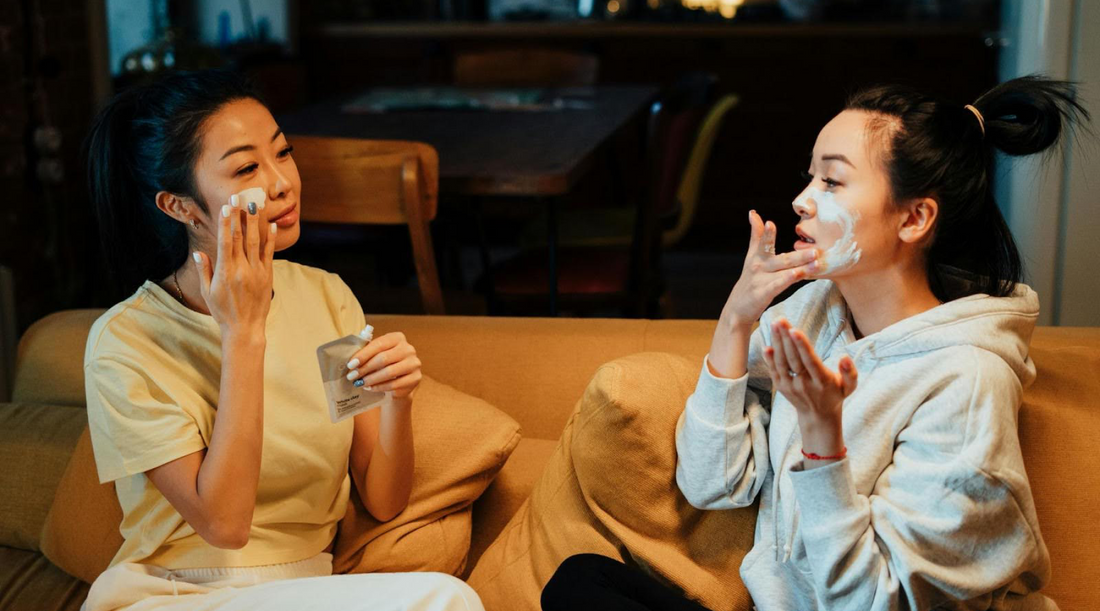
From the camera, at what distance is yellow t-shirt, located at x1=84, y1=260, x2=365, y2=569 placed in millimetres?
1515

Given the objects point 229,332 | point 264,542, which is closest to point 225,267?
point 229,332

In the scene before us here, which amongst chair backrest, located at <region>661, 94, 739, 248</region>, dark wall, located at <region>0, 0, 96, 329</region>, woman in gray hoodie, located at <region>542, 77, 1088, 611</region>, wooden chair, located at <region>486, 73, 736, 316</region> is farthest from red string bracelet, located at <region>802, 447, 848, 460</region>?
dark wall, located at <region>0, 0, 96, 329</region>

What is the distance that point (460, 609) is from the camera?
1.49 meters

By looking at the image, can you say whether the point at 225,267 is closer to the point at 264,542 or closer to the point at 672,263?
the point at 264,542

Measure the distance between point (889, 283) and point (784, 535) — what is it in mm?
358

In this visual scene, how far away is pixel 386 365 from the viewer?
4.98 feet

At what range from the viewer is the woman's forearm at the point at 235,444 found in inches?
58.1

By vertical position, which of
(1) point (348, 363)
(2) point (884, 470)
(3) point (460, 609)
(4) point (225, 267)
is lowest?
(3) point (460, 609)

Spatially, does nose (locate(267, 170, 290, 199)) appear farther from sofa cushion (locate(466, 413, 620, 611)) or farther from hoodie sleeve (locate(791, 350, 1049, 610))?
hoodie sleeve (locate(791, 350, 1049, 610))

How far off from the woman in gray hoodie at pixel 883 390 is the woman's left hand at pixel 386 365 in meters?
0.34

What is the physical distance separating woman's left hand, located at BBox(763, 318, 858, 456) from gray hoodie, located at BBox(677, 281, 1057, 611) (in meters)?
0.05

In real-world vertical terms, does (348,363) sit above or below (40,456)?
above

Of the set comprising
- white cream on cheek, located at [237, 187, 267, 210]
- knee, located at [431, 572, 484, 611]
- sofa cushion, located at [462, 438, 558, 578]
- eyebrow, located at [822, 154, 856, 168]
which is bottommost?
sofa cushion, located at [462, 438, 558, 578]

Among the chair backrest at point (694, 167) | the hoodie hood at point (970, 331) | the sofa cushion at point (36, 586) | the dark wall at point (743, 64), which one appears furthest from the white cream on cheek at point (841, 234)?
the dark wall at point (743, 64)
